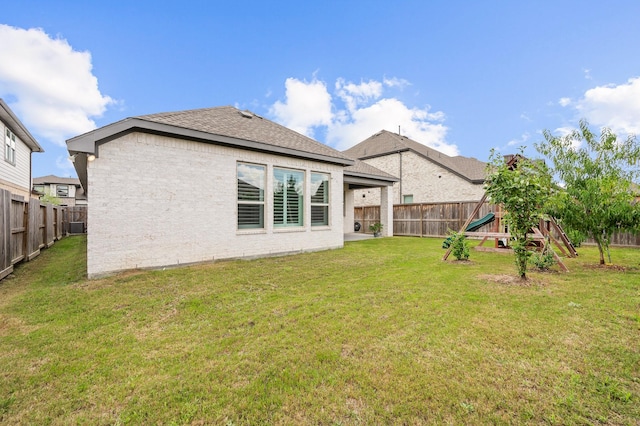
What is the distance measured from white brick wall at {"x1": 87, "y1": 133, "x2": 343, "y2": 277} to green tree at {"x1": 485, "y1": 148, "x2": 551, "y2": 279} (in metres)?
5.87

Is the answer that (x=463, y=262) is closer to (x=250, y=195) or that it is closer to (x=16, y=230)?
(x=250, y=195)

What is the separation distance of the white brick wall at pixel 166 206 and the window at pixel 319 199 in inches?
63.7

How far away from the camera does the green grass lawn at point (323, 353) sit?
198 cm

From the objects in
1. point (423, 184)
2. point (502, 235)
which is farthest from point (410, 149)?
point (502, 235)

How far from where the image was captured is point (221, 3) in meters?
11.6

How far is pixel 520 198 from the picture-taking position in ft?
17.5

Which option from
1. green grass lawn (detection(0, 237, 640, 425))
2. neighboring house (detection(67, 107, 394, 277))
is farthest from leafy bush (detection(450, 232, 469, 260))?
neighboring house (detection(67, 107, 394, 277))

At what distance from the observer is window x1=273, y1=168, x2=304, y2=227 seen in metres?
8.71

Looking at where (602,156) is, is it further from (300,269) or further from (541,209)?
(300,269)

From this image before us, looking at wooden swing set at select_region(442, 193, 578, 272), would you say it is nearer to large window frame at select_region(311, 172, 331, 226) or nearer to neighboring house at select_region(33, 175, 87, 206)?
large window frame at select_region(311, 172, 331, 226)

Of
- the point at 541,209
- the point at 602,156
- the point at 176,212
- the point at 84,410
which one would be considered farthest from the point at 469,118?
the point at 84,410

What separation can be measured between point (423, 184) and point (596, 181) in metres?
12.5

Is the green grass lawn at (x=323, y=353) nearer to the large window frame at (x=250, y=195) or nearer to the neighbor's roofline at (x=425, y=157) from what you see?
the large window frame at (x=250, y=195)

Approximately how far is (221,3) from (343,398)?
14653mm
